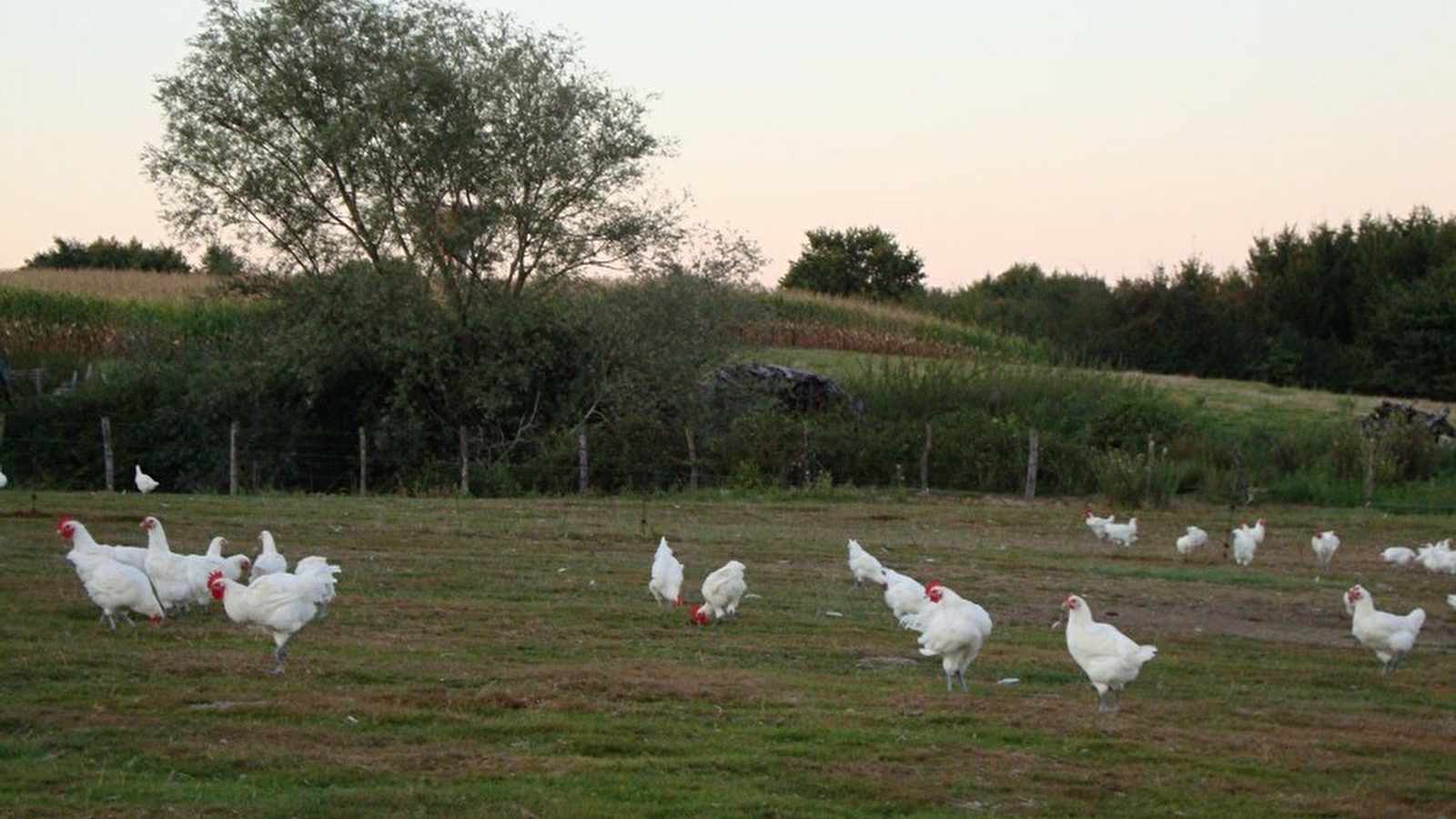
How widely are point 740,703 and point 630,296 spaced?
1233 inches

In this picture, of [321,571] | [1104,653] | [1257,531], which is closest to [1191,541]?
[1257,531]

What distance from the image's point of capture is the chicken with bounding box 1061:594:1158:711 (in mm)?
13930

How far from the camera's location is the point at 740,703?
1377 centimetres

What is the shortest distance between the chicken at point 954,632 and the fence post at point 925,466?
26.5m

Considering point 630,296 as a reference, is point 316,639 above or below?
below

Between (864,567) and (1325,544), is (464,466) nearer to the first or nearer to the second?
(864,567)

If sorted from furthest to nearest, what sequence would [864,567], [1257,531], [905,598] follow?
[1257,531], [864,567], [905,598]

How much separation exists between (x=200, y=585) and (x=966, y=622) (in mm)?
8033

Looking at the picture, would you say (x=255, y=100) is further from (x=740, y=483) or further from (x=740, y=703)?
(x=740, y=703)

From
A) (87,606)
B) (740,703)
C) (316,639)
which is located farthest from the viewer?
(87,606)

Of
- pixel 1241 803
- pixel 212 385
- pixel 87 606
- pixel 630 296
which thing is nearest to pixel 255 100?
pixel 212 385

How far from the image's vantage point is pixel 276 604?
46.8 ft

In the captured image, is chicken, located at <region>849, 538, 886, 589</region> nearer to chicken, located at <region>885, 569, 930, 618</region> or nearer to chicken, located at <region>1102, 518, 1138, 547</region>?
chicken, located at <region>885, 569, 930, 618</region>

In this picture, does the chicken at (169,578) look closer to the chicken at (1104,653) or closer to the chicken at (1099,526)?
the chicken at (1104,653)
